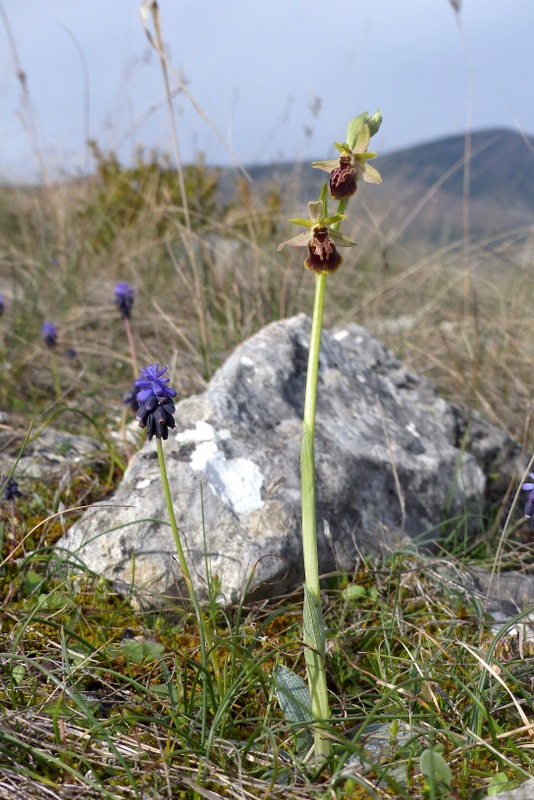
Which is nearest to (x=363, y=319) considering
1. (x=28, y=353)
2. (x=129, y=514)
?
(x=28, y=353)

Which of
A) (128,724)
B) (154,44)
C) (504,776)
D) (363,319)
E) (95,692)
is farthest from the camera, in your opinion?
(363,319)

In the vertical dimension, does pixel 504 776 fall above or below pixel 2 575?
below

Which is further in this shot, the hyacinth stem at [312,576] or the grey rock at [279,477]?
the grey rock at [279,477]

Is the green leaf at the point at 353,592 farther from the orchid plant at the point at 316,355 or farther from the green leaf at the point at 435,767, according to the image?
the green leaf at the point at 435,767

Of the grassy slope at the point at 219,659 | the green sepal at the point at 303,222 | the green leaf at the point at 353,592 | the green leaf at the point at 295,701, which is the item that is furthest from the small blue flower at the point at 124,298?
the green leaf at the point at 295,701

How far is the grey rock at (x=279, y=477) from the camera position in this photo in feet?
6.88

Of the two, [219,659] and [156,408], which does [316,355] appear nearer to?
[156,408]

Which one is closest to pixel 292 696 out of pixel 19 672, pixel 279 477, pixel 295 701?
pixel 295 701

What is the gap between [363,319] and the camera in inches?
178

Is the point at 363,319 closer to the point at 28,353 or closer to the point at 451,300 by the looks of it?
the point at 451,300

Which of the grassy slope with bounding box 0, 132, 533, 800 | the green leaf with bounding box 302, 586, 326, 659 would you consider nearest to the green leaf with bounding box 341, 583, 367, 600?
the grassy slope with bounding box 0, 132, 533, 800

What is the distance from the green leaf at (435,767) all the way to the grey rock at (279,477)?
2.22ft

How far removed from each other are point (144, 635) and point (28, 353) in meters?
2.27

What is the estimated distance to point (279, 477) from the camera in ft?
7.47
